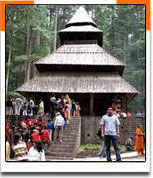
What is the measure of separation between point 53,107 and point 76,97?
1.88 meters

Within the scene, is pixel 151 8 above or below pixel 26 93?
above

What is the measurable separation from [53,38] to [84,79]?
14.1 ft

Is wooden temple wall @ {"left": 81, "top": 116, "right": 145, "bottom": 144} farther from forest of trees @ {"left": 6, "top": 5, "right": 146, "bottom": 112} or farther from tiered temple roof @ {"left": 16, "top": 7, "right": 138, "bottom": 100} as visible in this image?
tiered temple roof @ {"left": 16, "top": 7, "right": 138, "bottom": 100}

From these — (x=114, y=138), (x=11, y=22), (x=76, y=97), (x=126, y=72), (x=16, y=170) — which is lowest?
(x=16, y=170)

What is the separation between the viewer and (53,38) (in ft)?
56.3

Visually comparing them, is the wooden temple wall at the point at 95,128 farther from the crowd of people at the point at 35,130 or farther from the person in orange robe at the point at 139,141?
the person in orange robe at the point at 139,141

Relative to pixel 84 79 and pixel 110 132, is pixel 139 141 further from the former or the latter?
pixel 84 79

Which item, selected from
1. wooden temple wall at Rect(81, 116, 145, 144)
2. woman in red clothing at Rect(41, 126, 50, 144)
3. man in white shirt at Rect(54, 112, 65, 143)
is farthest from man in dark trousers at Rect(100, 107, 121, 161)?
man in white shirt at Rect(54, 112, 65, 143)

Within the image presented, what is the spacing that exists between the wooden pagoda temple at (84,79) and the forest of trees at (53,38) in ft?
1.83

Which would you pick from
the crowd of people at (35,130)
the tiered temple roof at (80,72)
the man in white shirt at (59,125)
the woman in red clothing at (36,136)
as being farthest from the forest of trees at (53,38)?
the woman in red clothing at (36,136)

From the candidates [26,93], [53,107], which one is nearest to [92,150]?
[53,107]

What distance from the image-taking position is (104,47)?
15.9 m

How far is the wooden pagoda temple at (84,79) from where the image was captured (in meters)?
13.3

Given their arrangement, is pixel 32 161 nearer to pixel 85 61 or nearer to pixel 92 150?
pixel 92 150
